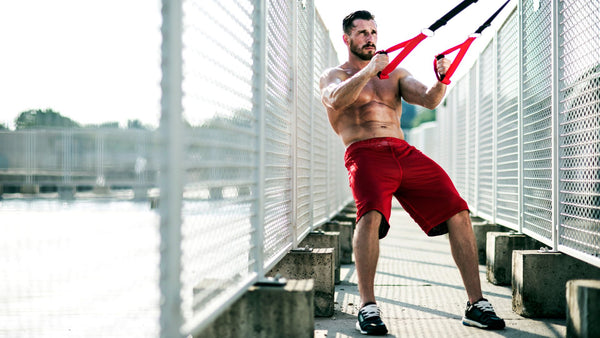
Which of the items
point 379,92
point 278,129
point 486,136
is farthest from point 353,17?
point 486,136

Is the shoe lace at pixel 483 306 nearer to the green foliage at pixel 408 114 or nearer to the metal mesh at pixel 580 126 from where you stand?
the metal mesh at pixel 580 126

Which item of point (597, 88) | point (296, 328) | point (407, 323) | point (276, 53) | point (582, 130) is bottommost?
point (407, 323)

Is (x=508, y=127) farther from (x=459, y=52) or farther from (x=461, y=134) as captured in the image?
(x=461, y=134)

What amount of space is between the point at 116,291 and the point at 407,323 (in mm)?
2205

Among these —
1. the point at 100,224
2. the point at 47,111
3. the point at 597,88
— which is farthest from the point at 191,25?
the point at 597,88

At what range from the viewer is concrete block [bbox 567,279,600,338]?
8.63 feet

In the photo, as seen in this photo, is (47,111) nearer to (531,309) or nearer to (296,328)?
(296,328)

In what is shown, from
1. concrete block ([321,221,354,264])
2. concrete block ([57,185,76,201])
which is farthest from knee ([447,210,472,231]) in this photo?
concrete block ([321,221,354,264])

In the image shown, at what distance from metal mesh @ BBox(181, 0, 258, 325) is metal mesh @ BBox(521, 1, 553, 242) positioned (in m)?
2.45

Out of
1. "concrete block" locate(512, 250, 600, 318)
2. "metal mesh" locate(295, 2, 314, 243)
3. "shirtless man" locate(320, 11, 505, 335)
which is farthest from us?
"metal mesh" locate(295, 2, 314, 243)

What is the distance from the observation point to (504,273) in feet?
16.6

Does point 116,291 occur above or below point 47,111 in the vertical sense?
below

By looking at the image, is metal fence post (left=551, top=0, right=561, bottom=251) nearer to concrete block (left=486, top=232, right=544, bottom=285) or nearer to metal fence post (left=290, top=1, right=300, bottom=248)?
concrete block (left=486, top=232, right=544, bottom=285)

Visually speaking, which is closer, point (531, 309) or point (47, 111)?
point (47, 111)
